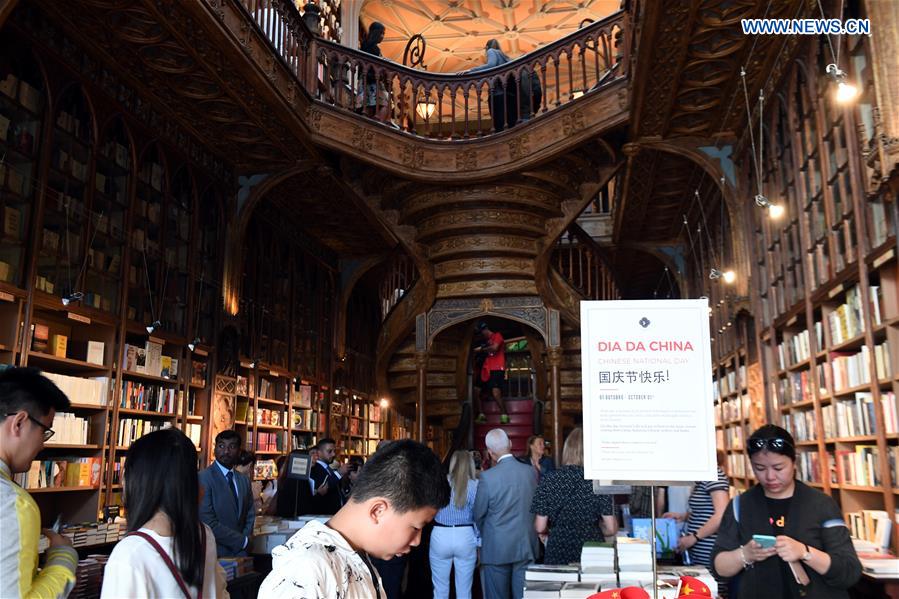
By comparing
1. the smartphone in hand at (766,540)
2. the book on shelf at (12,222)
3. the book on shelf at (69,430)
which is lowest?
the smartphone in hand at (766,540)

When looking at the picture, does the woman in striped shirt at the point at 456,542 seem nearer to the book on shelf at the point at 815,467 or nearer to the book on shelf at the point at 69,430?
the book on shelf at the point at 815,467

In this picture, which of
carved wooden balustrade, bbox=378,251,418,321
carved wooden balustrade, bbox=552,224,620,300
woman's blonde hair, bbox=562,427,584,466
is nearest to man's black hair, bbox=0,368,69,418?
woman's blonde hair, bbox=562,427,584,466

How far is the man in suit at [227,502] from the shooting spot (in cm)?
397

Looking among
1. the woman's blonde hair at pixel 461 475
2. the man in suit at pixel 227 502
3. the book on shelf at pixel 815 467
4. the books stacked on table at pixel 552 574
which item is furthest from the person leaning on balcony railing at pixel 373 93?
the books stacked on table at pixel 552 574

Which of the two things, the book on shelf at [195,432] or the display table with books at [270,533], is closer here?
the display table with books at [270,533]

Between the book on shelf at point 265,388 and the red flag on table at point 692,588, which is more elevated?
the book on shelf at point 265,388

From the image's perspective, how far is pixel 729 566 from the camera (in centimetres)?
238

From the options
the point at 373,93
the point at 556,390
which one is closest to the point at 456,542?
the point at 556,390

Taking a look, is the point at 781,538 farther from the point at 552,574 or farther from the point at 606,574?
the point at 552,574

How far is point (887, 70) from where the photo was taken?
3717mm

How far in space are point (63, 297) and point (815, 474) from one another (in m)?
5.40

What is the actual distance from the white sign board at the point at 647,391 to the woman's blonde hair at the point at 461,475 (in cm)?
302

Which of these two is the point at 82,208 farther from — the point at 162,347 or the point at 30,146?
the point at 162,347

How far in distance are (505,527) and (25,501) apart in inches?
131
